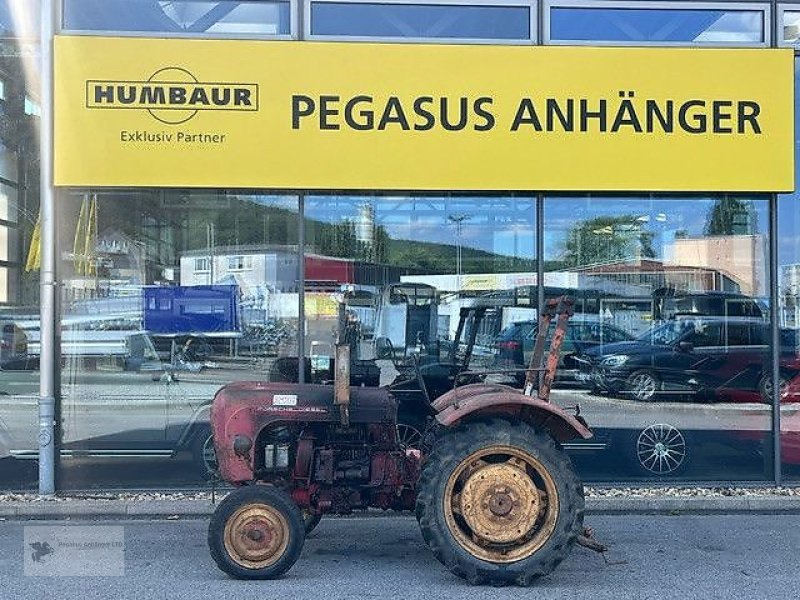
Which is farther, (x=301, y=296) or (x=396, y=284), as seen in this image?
(x=396, y=284)

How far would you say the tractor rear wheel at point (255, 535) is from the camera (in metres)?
5.61

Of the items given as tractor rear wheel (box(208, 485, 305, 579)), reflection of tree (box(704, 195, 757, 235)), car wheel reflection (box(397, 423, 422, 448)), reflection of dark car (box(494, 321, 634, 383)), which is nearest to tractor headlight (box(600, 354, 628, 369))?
reflection of dark car (box(494, 321, 634, 383))

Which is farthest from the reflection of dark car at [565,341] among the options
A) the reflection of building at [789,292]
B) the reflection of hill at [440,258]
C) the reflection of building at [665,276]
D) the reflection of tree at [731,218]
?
the reflection of building at [789,292]

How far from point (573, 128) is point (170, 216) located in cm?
400

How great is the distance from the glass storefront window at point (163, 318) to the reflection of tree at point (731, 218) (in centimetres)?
418

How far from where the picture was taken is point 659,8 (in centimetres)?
875

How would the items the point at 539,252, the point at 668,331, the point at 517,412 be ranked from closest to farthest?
the point at 517,412
the point at 539,252
the point at 668,331

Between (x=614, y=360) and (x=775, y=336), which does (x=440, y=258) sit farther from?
(x=775, y=336)

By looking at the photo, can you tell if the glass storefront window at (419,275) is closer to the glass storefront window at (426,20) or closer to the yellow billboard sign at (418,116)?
the yellow billboard sign at (418,116)

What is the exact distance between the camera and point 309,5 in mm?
8508

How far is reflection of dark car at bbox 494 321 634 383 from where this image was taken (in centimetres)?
882

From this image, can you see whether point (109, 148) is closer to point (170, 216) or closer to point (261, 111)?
point (170, 216)

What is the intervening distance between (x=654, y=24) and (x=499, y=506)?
17.9ft

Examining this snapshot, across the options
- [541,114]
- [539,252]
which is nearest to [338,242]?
[539,252]
